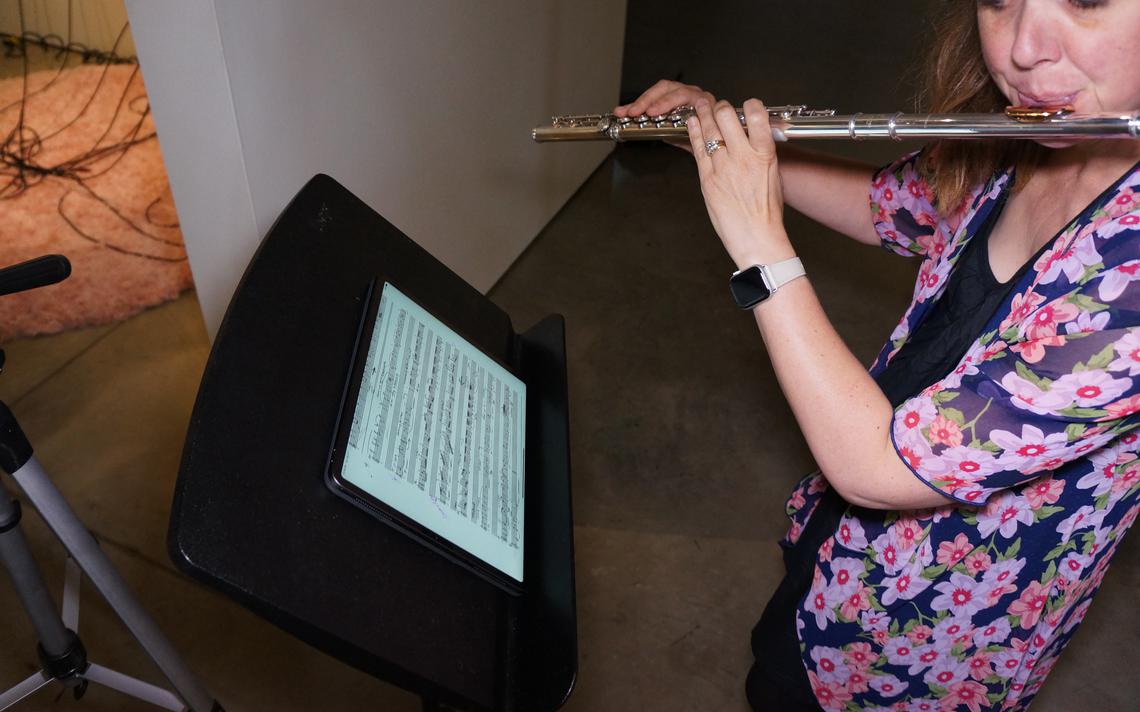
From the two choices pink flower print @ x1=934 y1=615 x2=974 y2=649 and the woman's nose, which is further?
pink flower print @ x1=934 y1=615 x2=974 y2=649

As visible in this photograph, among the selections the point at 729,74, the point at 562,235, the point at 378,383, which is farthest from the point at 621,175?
the point at 378,383

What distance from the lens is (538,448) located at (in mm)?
1164

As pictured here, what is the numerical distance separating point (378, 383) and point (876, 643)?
0.68 meters

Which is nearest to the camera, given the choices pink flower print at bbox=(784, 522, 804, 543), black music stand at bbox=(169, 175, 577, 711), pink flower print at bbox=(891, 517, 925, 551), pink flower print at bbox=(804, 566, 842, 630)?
black music stand at bbox=(169, 175, 577, 711)

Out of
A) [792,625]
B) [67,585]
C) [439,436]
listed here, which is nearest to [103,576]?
[67,585]

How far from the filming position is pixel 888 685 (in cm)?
116

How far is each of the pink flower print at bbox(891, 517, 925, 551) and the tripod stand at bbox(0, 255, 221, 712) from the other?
39.4 inches

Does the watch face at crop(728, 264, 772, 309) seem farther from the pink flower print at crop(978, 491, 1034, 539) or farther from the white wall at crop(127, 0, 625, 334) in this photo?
the white wall at crop(127, 0, 625, 334)

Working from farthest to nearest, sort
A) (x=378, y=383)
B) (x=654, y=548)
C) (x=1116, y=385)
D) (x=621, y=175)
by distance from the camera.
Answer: (x=621, y=175) < (x=654, y=548) < (x=378, y=383) < (x=1116, y=385)

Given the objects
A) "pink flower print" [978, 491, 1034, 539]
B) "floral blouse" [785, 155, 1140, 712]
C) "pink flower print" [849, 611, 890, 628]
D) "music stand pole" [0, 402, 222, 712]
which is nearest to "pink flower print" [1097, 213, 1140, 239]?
"floral blouse" [785, 155, 1140, 712]

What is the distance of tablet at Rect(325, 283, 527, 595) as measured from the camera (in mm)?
880

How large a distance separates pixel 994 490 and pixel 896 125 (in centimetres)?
40

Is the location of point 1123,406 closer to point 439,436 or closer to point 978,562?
point 978,562

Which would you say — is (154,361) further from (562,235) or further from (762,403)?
(762,403)
